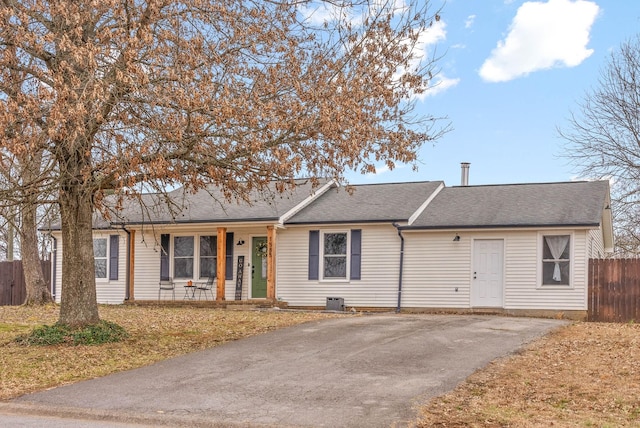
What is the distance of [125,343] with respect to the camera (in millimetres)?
13789

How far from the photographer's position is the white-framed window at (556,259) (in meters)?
19.8

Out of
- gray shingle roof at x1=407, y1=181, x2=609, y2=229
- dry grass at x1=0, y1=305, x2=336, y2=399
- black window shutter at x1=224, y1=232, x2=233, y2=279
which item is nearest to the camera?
dry grass at x1=0, y1=305, x2=336, y2=399

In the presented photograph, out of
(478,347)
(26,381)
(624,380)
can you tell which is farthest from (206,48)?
(624,380)

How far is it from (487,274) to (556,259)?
76.1 inches

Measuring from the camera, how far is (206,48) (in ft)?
39.8

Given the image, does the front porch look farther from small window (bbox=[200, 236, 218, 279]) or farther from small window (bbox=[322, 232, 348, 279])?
small window (bbox=[322, 232, 348, 279])

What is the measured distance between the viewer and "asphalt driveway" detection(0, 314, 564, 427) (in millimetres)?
8406

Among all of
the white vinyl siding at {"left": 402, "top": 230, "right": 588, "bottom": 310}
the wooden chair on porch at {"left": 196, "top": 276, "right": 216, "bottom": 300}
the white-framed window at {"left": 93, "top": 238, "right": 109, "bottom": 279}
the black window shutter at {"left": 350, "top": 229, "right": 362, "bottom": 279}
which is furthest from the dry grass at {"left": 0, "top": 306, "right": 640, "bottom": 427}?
the white-framed window at {"left": 93, "top": 238, "right": 109, "bottom": 279}

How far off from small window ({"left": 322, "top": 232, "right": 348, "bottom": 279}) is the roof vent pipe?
6.25 metres

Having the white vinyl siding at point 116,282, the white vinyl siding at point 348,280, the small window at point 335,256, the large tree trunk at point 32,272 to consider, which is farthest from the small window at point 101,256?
the small window at point 335,256

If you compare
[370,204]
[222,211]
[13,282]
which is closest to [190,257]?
[222,211]

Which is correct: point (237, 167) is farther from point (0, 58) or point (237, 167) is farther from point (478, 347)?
point (478, 347)

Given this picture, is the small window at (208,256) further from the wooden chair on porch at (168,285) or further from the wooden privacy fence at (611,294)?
the wooden privacy fence at (611,294)

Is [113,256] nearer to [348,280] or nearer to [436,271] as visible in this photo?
[348,280]
